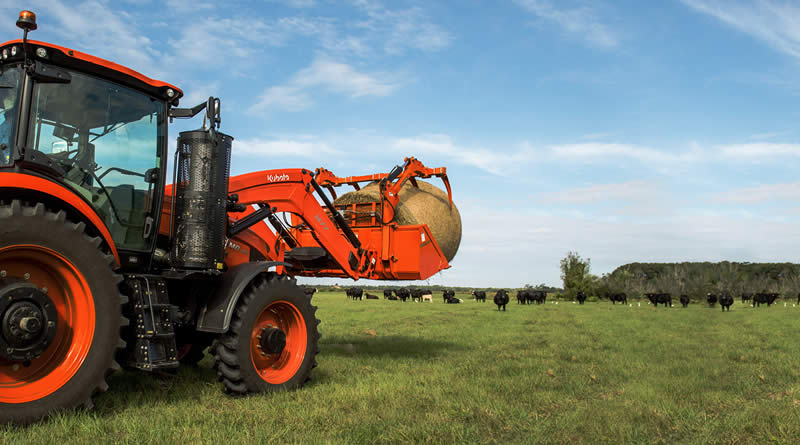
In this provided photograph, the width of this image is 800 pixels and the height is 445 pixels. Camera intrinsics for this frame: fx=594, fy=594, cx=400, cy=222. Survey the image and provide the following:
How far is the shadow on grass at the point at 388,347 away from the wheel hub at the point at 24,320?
6.50 meters

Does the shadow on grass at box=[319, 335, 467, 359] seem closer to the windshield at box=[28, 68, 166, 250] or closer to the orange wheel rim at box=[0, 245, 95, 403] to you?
the windshield at box=[28, 68, 166, 250]

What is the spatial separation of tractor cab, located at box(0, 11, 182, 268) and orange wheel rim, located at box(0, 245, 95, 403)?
29.5 inches

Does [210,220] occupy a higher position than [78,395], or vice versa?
Answer: [210,220]

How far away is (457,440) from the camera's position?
5414 mm

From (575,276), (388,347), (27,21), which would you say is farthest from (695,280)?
(27,21)

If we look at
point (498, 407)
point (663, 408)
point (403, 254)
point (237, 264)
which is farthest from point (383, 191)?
point (663, 408)

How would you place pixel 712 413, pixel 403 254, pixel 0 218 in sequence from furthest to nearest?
1. pixel 403 254
2. pixel 712 413
3. pixel 0 218

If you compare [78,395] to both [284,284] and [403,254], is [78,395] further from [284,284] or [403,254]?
[403,254]

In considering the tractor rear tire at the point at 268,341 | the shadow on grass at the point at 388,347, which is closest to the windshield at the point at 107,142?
the tractor rear tire at the point at 268,341

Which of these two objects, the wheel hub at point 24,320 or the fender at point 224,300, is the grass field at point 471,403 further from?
the fender at point 224,300

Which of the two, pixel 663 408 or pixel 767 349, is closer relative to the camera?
pixel 663 408

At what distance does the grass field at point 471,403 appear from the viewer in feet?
17.7

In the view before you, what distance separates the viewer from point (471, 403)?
689cm

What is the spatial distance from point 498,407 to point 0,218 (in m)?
5.24
